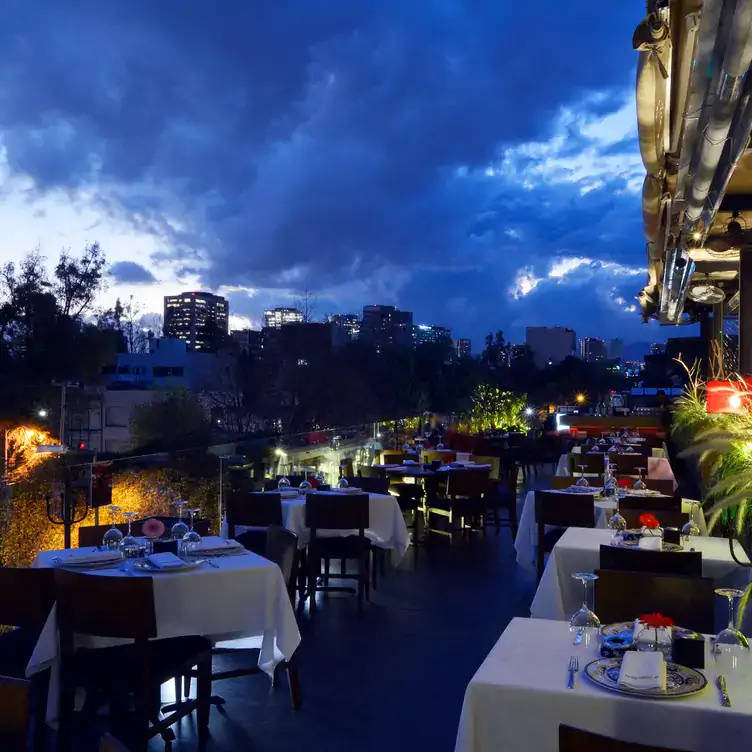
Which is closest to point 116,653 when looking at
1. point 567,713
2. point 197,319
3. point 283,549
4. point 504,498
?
point 283,549

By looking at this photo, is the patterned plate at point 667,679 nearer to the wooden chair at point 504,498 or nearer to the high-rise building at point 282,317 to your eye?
the wooden chair at point 504,498

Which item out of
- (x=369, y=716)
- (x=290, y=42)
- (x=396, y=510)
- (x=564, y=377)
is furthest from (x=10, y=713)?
(x=564, y=377)

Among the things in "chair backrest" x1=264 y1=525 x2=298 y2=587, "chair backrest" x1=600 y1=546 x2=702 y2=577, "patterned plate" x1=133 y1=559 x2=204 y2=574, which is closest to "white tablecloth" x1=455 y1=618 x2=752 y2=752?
"chair backrest" x1=600 y1=546 x2=702 y2=577

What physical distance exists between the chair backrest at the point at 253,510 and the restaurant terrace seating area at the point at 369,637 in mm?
17

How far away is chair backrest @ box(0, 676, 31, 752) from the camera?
2.08 m

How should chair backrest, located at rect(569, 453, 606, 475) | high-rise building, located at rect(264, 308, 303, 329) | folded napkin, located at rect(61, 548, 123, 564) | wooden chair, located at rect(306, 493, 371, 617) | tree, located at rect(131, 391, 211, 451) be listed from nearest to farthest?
folded napkin, located at rect(61, 548, 123, 564) → wooden chair, located at rect(306, 493, 371, 617) → chair backrest, located at rect(569, 453, 606, 475) → tree, located at rect(131, 391, 211, 451) → high-rise building, located at rect(264, 308, 303, 329)

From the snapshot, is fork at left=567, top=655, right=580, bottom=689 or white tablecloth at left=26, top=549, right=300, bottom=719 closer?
fork at left=567, top=655, right=580, bottom=689

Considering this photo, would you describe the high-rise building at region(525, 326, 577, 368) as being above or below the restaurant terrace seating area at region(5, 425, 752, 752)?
above

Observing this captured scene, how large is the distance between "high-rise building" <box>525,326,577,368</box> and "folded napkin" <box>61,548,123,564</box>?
36538 mm

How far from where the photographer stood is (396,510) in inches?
288

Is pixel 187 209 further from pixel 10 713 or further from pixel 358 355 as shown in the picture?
pixel 10 713

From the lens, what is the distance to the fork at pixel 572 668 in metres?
2.39

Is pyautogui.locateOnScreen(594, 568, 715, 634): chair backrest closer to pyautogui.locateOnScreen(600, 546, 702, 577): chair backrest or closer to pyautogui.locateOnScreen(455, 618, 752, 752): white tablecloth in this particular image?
pyautogui.locateOnScreen(455, 618, 752, 752): white tablecloth

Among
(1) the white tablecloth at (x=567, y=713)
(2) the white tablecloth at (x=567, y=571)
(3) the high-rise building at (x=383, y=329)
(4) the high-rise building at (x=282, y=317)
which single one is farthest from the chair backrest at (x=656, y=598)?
(3) the high-rise building at (x=383, y=329)
